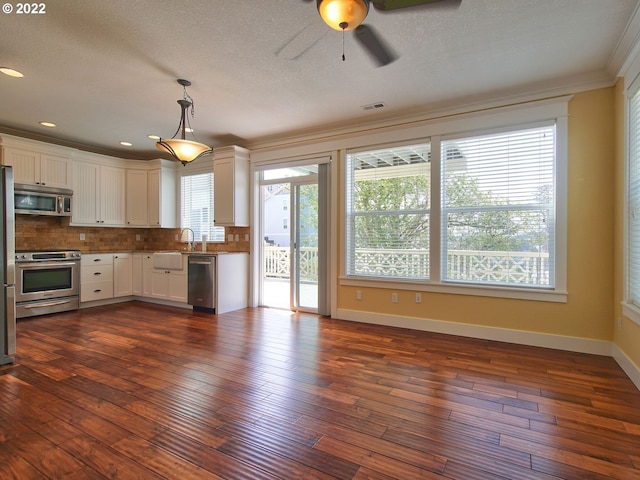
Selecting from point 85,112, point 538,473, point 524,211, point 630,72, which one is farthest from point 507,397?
point 85,112

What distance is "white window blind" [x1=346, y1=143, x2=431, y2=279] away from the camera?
4273 mm

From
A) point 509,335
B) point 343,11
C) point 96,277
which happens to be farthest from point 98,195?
point 509,335

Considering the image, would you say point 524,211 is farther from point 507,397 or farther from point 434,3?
point 434,3

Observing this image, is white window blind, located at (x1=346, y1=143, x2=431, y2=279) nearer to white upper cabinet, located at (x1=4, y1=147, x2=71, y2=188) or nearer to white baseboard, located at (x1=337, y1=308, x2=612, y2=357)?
white baseboard, located at (x1=337, y1=308, x2=612, y2=357)

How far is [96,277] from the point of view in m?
5.60

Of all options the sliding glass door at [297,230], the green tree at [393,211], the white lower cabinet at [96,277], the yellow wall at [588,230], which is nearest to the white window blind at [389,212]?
the green tree at [393,211]

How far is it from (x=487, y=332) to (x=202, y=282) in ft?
13.2

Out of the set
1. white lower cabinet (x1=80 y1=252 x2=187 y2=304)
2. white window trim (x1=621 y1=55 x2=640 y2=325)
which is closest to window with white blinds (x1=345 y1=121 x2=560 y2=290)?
white window trim (x1=621 y1=55 x2=640 y2=325)

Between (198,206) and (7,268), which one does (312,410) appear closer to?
(7,268)

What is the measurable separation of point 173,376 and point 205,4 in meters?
2.85

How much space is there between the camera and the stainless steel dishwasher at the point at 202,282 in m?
5.08

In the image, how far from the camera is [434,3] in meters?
1.78

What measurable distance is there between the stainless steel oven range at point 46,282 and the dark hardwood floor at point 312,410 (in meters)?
1.29

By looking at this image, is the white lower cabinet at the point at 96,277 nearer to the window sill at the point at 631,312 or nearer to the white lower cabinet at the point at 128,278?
the white lower cabinet at the point at 128,278
